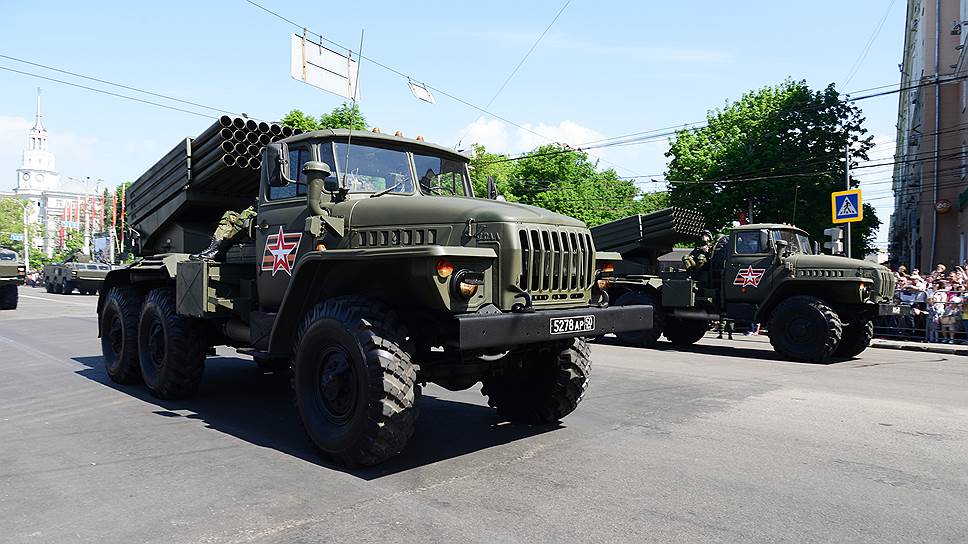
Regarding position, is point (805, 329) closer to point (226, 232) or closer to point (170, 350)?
point (226, 232)

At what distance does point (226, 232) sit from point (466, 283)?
4.11 m

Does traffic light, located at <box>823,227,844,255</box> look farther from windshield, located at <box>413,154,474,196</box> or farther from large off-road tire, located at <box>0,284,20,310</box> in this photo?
large off-road tire, located at <box>0,284,20,310</box>

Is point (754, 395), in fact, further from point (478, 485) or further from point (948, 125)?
point (948, 125)

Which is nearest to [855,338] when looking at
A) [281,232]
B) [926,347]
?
[926,347]

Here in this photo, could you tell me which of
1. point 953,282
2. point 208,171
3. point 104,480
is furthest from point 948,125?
point 104,480

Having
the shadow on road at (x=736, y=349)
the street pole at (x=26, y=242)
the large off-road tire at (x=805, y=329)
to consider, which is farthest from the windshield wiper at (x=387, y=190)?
the street pole at (x=26, y=242)

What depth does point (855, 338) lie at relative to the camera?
41.1 ft

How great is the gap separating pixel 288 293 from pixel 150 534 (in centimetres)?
208

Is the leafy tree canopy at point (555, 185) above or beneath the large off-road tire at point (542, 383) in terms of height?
above

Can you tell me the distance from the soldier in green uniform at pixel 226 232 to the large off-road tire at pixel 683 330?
9188mm

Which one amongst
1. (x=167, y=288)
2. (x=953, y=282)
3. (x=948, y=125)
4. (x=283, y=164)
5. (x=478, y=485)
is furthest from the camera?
(x=948, y=125)

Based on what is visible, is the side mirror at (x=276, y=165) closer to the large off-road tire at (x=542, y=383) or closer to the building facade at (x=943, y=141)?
the large off-road tire at (x=542, y=383)

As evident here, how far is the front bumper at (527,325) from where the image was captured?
14.9 ft

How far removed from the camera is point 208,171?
7.79 m
